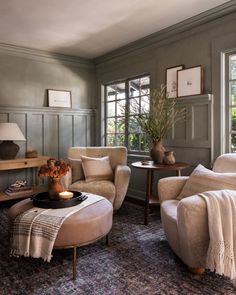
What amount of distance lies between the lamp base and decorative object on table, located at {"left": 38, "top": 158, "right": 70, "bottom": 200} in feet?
5.42

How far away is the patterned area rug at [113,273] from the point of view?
179cm

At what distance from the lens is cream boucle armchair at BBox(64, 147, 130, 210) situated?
322cm

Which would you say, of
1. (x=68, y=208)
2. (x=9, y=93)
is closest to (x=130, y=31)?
(x=9, y=93)

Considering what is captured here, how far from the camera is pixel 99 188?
320 centimetres

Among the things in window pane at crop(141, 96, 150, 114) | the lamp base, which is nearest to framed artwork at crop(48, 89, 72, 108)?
the lamp base

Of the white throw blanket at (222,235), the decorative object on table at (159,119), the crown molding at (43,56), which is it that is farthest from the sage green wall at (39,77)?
the white throw blanket at (222,235)

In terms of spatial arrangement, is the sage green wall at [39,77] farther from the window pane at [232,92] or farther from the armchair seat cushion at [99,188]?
the window pane at [232,92]

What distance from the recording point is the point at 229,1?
9.07ft

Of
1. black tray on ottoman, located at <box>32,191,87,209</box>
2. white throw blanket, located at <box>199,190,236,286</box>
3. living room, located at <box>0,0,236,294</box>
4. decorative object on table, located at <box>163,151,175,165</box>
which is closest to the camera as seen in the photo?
white throw blanket, located at <box>199,190,236,286</box>

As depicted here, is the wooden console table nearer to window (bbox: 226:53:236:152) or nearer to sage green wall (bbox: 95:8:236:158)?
sage green wall (bbox: 95:8:236:158)

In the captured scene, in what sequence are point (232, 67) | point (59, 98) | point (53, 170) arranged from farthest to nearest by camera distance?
point (59, 98)
point (232, 67)
point (53, 170)

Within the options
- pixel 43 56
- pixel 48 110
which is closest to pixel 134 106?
pixel 48 110

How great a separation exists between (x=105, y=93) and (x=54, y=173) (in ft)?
9.58

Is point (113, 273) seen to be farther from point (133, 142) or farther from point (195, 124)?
point (133, 142)
